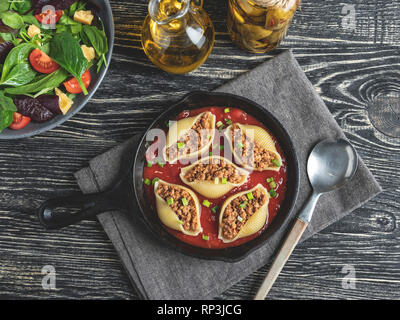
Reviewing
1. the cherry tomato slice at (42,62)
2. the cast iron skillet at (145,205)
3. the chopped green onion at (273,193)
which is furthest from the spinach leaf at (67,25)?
the chopped green onion at (273,193)

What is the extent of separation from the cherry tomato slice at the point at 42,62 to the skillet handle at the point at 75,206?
1.73 feet

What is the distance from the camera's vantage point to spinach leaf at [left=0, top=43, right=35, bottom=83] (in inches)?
58.4

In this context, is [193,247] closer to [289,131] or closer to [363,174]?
[289,131]

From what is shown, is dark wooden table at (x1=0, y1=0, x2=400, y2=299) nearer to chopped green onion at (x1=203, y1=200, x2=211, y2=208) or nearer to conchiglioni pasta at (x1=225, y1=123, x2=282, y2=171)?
conchiglioni pasta at (x1=225, y1=123, x2=282, y2=171)

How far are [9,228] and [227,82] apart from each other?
1.18 metres

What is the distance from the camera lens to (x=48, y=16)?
1536mm

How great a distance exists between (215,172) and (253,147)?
19cm

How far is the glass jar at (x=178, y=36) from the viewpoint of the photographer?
1427 mm

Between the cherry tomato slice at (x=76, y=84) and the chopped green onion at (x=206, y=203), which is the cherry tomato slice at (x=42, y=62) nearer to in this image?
the cherry tomato slice at (x=76, y=84)

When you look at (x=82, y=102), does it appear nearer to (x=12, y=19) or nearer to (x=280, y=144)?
(x=12, y=19)

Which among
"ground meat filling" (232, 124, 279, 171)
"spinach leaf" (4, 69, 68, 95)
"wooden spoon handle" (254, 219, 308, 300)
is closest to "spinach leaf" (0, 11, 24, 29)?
"spinach leaf" (4, 69, 68, 95)

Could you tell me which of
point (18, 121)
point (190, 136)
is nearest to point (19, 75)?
point (18, 121)
